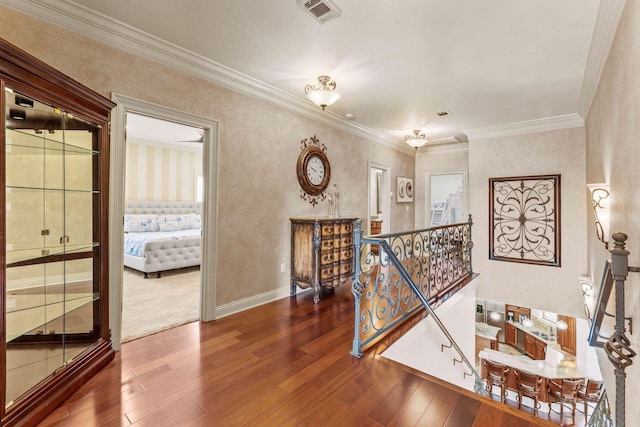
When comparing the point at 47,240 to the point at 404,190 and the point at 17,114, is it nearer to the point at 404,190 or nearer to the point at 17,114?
the point at 17,114

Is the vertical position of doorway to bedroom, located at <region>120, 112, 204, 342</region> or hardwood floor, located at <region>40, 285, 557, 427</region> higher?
doorway to bedroom, located at <region>120, 112, 204, 342</region>

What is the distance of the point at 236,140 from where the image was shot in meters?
3.33

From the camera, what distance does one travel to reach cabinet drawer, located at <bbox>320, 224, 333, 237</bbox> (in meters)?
3.76

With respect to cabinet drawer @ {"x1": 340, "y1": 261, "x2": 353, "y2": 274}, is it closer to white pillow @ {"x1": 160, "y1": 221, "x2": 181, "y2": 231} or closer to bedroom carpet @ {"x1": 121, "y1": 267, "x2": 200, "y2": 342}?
bedroom carpet @ {"x1": 121, "y1": 267, "x2": 200, "y2": 342}

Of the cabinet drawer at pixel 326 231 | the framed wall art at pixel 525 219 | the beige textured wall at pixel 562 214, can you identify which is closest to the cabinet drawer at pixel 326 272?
the cabinet drawer at pixel 326 231

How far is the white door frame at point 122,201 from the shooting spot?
2432mm

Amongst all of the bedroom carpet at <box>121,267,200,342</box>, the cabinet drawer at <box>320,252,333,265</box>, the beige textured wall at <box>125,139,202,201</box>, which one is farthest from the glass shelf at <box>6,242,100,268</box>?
the beige textured wall at <box>125,139,202,201</box>

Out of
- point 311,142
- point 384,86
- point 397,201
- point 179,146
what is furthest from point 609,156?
point 179,146

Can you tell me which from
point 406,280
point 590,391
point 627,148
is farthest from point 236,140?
point 590,391

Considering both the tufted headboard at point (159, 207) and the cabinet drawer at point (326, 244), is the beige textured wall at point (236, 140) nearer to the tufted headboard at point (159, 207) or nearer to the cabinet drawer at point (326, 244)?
the cabinet drawer at point (326, 244)

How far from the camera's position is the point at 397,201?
20.9ft

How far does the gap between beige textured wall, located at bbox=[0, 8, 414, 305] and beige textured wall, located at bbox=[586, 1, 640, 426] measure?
3166mm

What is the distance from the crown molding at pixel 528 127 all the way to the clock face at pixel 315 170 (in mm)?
3031

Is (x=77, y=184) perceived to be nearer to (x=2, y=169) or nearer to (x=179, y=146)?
(x=2, y=169)
